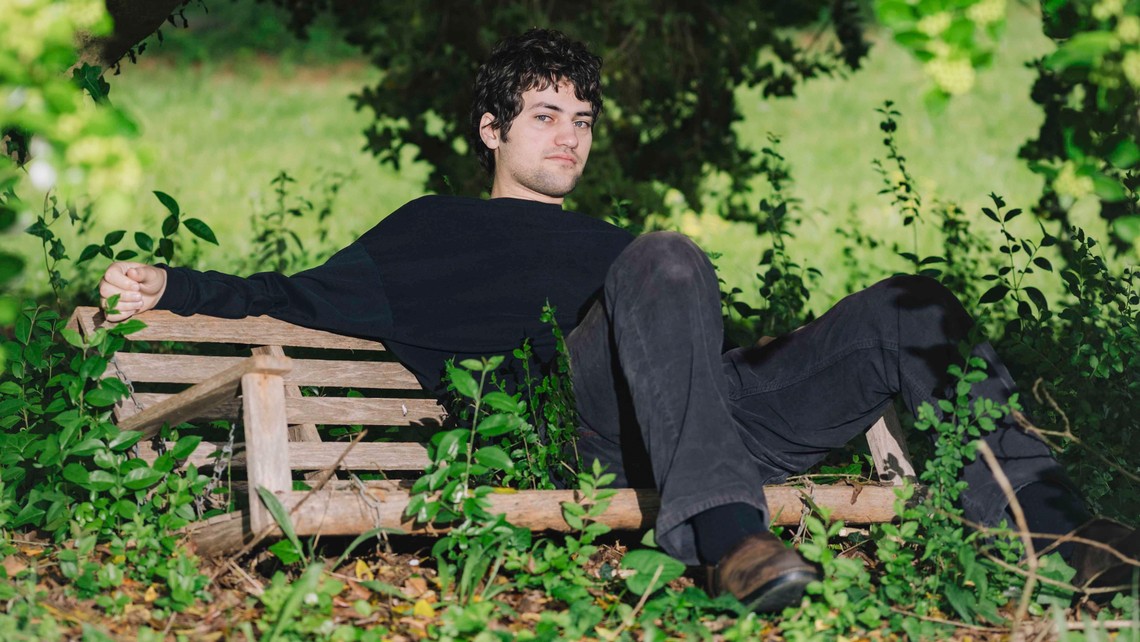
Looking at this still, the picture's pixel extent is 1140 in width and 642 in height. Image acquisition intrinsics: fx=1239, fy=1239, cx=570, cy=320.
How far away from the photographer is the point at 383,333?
3.51 m

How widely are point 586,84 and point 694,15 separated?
265cm

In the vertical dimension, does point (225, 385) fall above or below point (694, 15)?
below

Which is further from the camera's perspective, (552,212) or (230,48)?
(230,48)

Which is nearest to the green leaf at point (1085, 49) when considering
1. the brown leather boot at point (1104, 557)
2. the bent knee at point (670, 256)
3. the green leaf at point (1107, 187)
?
the green leaf at point (1107, 187)

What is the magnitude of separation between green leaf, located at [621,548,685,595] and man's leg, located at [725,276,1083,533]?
76 cm

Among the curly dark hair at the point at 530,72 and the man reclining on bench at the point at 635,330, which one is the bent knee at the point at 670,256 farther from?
the curly dark hair at the point at 530,72

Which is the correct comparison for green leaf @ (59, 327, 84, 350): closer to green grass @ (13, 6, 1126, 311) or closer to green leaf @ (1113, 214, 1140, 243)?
green leaf @ (1113, 214, 1140, 243)

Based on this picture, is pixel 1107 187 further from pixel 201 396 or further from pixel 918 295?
pixel 201 396

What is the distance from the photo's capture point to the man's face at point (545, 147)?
3.86 m

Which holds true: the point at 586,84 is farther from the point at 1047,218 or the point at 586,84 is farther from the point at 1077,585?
the point at 1047,218

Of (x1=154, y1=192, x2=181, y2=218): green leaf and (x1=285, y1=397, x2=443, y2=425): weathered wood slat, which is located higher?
(x1=154, y1=192, x2=181, y2=218): green leaf

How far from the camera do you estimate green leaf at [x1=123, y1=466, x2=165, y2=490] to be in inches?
118

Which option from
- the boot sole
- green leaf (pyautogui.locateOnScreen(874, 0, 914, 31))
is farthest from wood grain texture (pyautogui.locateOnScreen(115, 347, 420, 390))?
green leaf (pyautogui.locateOnScreen(874, 0, 914, 31))

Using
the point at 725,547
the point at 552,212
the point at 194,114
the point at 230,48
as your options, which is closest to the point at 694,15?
the point at 552,212
